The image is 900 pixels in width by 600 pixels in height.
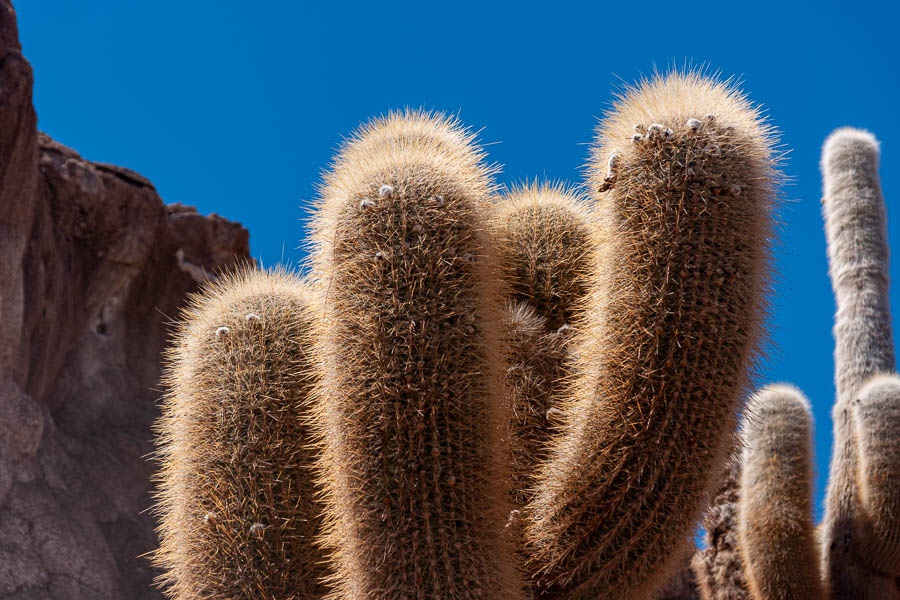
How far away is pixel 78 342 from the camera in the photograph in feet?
20.6

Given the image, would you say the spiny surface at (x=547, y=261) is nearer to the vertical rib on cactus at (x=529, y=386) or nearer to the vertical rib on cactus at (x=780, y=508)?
the vertical rib on cactus at (x=529, y=386)

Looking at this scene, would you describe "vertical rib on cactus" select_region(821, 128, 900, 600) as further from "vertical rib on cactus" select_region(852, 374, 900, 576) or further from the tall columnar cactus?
the tall columnar cactus

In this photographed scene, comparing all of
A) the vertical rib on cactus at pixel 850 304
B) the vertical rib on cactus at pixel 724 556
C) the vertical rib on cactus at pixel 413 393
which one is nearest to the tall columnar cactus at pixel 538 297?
the vertical rib on cactus at pixel 413 393

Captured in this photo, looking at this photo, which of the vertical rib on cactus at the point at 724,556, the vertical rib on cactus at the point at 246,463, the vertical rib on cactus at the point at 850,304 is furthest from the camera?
the vertical rib on cactus at the point at 724,556

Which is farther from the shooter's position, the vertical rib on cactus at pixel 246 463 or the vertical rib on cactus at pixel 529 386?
the vertical rib on cactus at pixel 529 386

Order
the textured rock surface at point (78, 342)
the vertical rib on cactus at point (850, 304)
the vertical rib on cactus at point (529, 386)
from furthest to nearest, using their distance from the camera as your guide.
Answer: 1. the vertical rib on cactus at point (850, 304)
2. the textured rock surface at point (78, 342)
3. the vertical rib on cactus at point (529, 386)

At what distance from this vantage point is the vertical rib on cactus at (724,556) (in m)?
5.80

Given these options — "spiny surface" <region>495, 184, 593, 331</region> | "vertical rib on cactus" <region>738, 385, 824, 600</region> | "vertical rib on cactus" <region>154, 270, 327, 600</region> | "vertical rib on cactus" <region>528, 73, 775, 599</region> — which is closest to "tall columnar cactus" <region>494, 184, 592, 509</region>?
"spiny surface" <region>495, 184, 593, 331</region>

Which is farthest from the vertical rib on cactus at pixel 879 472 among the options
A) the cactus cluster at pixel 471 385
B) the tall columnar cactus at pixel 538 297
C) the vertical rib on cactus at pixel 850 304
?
the cactus cluster at pixel 471 385

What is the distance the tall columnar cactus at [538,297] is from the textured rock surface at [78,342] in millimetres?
3091

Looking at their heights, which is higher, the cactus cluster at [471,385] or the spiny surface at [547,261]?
the spiny surface at [547,261]

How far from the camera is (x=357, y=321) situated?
7.52 feet

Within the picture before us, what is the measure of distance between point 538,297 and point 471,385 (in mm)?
893

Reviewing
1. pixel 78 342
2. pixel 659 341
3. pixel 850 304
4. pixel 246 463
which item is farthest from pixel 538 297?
pixel 78 342
